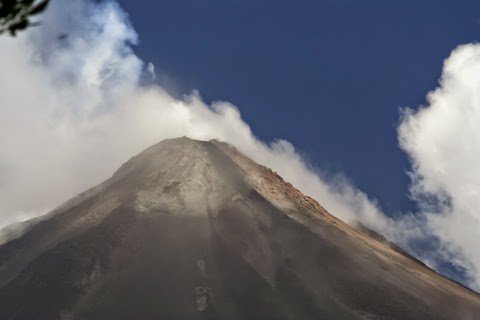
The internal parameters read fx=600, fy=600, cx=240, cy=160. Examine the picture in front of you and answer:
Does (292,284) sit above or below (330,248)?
below

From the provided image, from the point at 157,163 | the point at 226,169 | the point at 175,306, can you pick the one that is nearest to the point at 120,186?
the point at 157,163

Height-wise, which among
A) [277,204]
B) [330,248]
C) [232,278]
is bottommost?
[232,278]

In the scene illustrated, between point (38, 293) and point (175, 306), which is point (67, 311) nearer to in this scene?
point (38, 293)

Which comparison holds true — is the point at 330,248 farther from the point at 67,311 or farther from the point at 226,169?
the point at 67,311

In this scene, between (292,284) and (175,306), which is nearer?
(175,306)

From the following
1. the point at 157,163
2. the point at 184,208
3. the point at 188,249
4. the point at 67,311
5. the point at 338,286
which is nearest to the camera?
the point at 67,311

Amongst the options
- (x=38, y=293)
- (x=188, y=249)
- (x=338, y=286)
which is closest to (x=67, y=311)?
(x=38, y=293)

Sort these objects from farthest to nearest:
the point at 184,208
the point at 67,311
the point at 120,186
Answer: the point at 120,186
the point at 184,208
the point at 67,311
